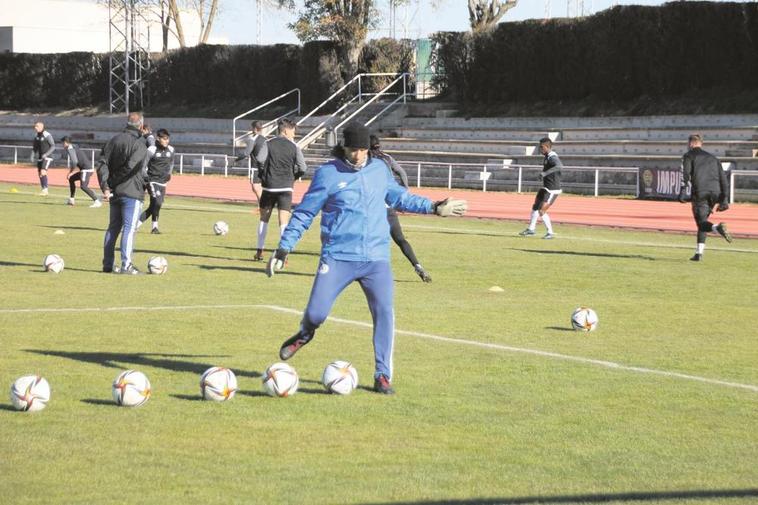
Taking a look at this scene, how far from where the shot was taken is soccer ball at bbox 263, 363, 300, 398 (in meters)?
9.88

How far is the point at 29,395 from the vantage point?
9.26 meters

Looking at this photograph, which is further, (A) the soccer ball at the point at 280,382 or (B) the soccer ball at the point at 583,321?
(B) the soccer ball at the point at 583,321

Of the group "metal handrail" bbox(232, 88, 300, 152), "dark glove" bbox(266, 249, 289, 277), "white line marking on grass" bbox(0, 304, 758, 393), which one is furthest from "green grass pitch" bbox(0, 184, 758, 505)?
"metal handrail" bbox(232, 88, 300, 152)

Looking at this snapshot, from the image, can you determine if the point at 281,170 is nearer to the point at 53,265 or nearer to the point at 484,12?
the point at 53,265

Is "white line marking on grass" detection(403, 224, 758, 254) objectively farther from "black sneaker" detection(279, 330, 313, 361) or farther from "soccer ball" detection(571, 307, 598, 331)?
"black sneaker" detection(279, 330, 313, 361)

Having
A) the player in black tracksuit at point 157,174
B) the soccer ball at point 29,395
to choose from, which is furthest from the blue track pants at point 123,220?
the soccer ball at point 29,395

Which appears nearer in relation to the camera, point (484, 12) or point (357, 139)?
point (357, 139)

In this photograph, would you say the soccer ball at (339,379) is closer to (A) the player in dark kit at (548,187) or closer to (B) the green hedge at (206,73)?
(A) the player in dark kit at (548,187)

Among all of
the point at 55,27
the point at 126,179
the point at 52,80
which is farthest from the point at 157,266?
the point at 55,27

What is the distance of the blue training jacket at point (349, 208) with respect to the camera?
10.1 m

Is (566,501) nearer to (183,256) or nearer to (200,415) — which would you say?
(200,415)

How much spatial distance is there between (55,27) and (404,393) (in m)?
89.3

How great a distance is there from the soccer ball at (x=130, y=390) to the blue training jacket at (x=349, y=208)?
170 cm

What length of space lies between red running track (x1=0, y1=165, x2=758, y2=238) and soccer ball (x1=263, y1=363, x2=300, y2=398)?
65.7 feet
